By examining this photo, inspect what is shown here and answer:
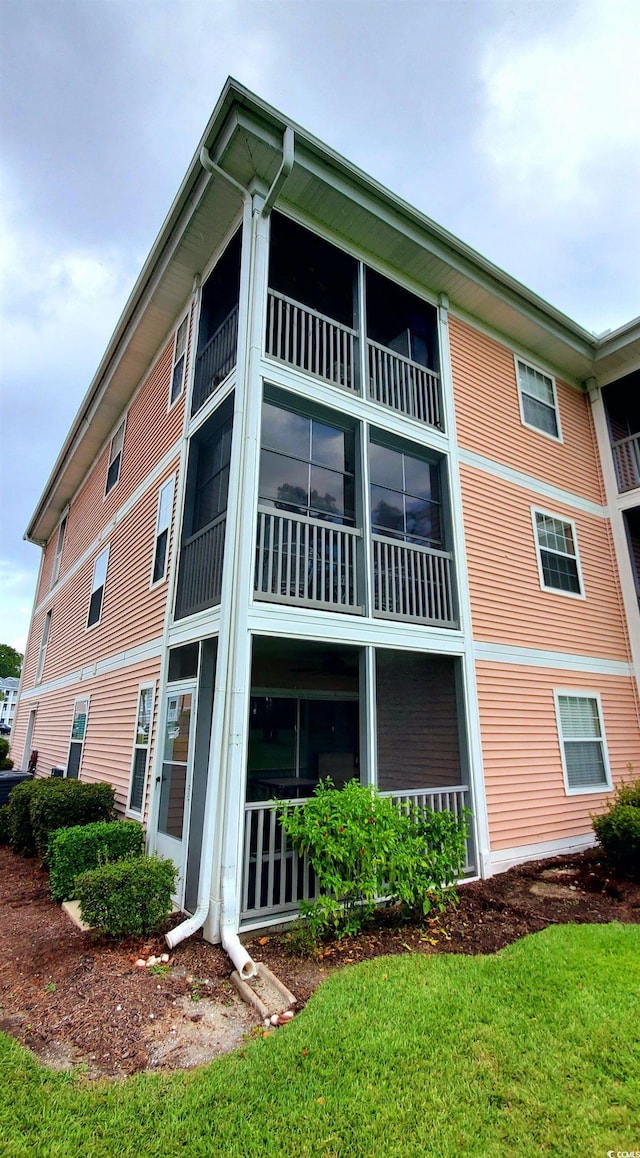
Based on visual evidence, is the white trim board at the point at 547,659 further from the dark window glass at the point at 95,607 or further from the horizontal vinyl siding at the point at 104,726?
the dark window glass at the point at 95,607

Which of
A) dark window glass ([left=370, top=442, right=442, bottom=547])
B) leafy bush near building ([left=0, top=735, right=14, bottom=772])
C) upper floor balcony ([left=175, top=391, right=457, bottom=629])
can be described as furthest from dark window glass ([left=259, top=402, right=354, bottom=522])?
leafy bush near building ([left=0, top=735, right=14, bottom=772])

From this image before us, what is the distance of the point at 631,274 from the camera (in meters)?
11.0

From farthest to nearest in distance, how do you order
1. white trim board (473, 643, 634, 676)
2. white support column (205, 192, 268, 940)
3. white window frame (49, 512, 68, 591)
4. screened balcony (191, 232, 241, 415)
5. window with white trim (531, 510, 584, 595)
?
white window frame (49, 512, 68, 591)
window with white trim (531, 510, 584, 595)
white trim board (473, 643, 634, 676)
screened balcony (191, 232, 241, 415)
white support column (205, 192, 268, 940)

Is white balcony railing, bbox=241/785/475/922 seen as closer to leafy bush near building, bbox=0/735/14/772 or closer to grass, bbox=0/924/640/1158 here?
grass, bbox=0/924/640/1158

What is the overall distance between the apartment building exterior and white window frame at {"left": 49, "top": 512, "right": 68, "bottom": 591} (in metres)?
6.80

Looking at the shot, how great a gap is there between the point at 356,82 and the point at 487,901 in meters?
12.1

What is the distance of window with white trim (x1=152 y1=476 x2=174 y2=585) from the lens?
27.5ft

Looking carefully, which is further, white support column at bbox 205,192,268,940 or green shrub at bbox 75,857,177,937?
white support column at bbox 205,192,268,940

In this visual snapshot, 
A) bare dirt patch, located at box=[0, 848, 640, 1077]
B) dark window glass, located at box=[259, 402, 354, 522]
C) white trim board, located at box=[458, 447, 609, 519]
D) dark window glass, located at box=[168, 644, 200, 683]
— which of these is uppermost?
white trim board, located at box=[458, 447, 609, 519]

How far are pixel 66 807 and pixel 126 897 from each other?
3.54m

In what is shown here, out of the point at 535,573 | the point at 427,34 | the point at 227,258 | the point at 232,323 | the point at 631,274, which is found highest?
the point at 427,34

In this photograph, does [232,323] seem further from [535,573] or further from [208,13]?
[535,573]

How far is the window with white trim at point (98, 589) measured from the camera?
11.9 meters

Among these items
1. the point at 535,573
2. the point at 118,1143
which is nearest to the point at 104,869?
the point at 118,1143
